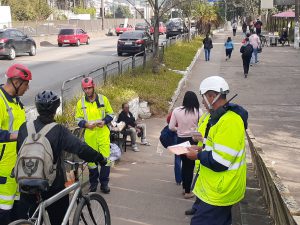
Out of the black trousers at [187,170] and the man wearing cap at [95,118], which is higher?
the man wearing cap at [95,118]

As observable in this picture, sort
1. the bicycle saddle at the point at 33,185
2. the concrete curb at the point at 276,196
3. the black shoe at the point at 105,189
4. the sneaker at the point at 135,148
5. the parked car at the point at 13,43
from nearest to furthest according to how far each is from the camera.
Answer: the bicycle saddle at the point at 33,185
the concrete curb at the point at 276,196
the black shoe at the point at 105,189
the sneaker at the point at 135,148
the parked car at the point at 13,43

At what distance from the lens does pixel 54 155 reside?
152 inches

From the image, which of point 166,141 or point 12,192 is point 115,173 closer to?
point 166,141

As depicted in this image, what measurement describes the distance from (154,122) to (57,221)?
8618 millimetres

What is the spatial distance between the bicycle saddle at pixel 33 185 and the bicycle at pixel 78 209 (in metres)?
0.02

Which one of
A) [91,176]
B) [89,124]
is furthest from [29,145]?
[91,176]

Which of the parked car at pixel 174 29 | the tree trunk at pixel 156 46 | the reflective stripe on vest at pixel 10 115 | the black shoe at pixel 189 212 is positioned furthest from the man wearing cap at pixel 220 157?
the parked car at pixel 174 29

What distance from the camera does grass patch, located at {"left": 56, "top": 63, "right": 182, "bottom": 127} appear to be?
1095cm

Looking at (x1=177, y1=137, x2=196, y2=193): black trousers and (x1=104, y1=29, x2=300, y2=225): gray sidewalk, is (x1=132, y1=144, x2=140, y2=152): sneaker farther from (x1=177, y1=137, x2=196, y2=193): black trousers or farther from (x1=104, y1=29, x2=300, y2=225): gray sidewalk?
(x1=177, y1=137, x2=196, y2=193): black trousers

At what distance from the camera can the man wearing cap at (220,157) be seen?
3805mm

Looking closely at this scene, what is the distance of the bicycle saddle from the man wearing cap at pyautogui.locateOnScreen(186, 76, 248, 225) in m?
1.33

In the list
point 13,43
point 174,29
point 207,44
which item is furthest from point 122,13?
point 207,44

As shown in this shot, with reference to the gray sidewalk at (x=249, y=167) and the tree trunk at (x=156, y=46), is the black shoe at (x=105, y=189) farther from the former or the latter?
the tree trunk at (x=156, y=46)

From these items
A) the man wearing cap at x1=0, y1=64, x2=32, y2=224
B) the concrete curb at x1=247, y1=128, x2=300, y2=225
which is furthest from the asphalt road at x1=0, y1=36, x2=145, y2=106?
the man wearing cap at x1=0, y1=64, x2=32, y2=224
